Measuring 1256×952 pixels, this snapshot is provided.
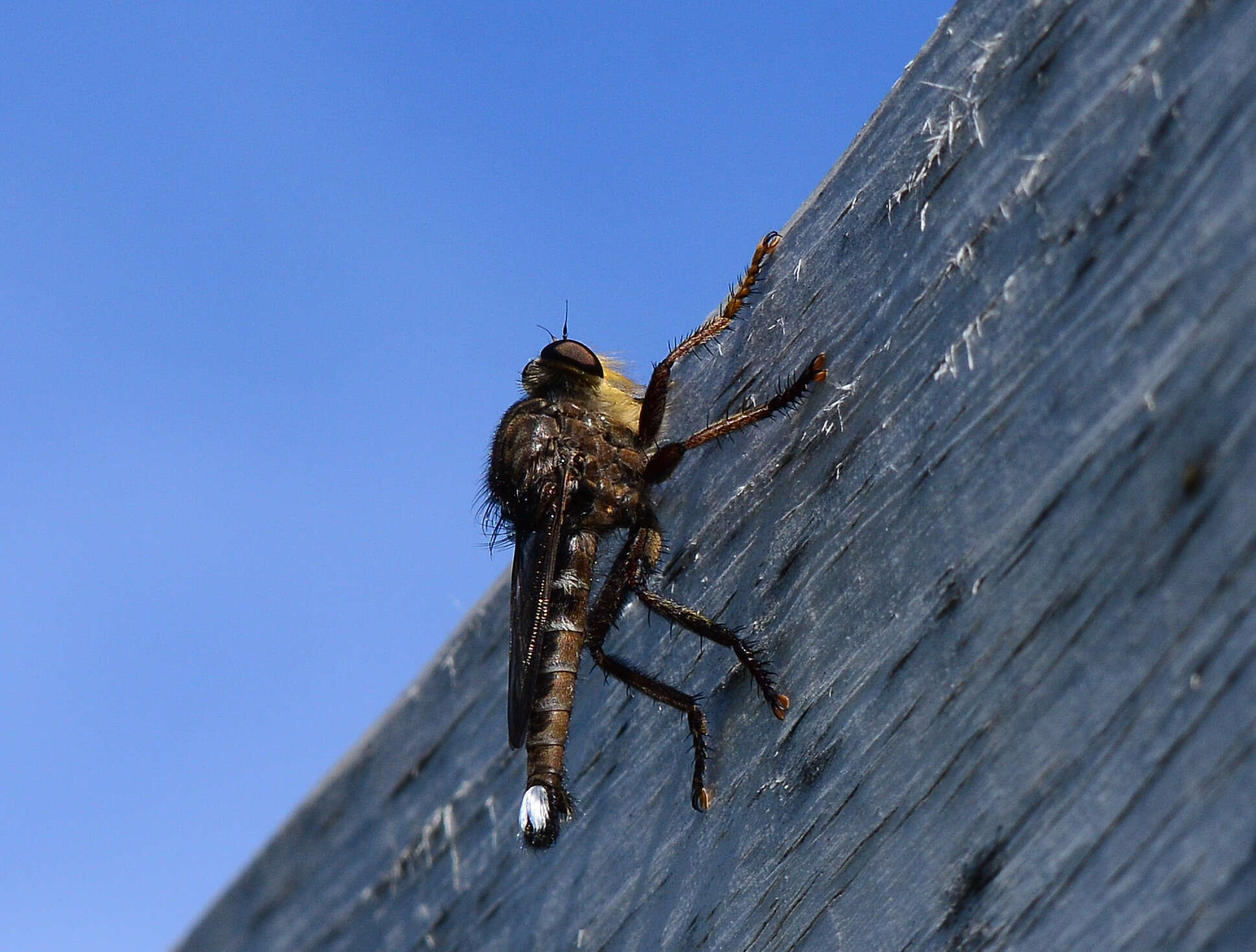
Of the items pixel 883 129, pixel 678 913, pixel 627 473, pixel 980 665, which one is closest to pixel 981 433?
pixel 980 665

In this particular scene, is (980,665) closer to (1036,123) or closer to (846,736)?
(846,736)

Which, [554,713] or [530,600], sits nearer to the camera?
[554,713]

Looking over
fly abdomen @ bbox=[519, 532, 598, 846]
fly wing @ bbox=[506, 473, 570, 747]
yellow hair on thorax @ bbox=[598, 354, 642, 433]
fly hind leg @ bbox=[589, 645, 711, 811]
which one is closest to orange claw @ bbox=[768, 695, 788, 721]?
fly hind leg @ bbox=[589, 645, 711, 811]

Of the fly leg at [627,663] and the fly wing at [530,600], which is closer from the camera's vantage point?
the fly leg at [627,663]

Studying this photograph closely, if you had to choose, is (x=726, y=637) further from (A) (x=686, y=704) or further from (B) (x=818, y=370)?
(B) (x=818, y=370)

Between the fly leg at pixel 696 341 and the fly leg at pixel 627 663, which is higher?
the fly leg at pixel 696 341

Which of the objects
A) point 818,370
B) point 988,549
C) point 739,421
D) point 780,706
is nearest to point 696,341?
point 739,421

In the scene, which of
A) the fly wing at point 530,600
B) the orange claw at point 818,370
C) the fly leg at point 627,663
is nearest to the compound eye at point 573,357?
the fly wing at point 530,600

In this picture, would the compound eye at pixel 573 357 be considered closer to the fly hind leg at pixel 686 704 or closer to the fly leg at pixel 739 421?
the fly leg at pixel 739 421
